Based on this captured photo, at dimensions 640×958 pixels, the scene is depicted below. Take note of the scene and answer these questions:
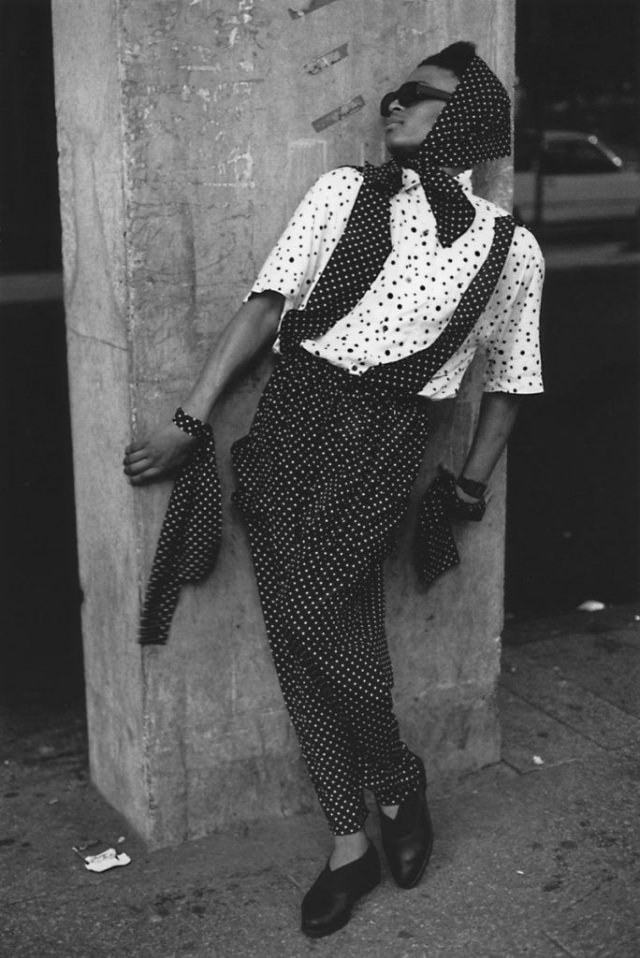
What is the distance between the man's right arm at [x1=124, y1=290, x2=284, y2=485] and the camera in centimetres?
357

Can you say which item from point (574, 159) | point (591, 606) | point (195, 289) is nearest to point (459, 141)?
point (195, 289)

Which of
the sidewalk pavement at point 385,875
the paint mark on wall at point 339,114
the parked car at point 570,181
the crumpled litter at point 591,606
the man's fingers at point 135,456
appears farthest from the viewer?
the parked car at point 570,181

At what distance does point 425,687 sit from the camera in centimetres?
429

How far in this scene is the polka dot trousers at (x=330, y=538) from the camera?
358 centimetres

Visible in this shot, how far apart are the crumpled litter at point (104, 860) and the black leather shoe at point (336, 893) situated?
552 mm

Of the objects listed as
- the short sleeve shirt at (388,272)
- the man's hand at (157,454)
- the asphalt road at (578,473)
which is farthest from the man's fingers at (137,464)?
the asphalt road at (578,473)

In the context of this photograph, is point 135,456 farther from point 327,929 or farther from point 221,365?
point 327,929

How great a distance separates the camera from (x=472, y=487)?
4.00 m

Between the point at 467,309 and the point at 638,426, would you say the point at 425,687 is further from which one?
the point at 638,426

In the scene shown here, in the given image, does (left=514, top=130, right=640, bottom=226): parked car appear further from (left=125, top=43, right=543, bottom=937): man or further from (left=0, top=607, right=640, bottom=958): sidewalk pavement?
(left=125, top=43, right=543, bottom=937): man

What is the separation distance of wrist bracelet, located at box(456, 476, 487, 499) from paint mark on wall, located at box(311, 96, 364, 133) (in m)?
1.02

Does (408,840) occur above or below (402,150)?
below

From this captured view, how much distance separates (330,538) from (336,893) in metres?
0.89

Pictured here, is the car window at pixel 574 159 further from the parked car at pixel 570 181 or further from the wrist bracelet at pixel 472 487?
the wrist bracelet at pixel 472 487
